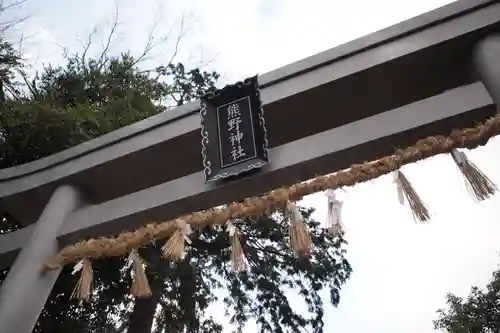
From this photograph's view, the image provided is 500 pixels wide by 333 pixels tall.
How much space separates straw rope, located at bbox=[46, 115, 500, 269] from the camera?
5.42 ft

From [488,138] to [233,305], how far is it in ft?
14.6

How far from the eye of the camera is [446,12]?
206 centimetres

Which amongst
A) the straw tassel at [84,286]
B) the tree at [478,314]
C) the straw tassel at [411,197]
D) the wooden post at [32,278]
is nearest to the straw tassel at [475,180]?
the straw tassel at [411,197]

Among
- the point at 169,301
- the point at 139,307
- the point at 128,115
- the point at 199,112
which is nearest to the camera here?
the point at 199,112

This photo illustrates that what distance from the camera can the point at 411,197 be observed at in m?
1.67

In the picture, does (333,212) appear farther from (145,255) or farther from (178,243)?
(145,255)

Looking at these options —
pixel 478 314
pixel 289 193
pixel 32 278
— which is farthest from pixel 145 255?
pixel 478 314

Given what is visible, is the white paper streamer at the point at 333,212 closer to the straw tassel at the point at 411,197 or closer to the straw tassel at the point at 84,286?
the straw tassel at the point at 411,197

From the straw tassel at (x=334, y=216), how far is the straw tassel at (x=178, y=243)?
64 centimetres

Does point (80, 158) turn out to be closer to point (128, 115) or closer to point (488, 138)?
point (128, 115)

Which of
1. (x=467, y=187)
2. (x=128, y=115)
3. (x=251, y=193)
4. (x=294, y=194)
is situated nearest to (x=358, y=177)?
(x=294, y=194)

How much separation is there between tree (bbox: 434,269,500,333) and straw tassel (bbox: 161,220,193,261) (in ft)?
19.6

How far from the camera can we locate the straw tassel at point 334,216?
1.69 m

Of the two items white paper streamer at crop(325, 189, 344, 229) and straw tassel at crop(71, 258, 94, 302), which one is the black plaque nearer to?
white paper streamer at crop(325, 189, 344, 229)
